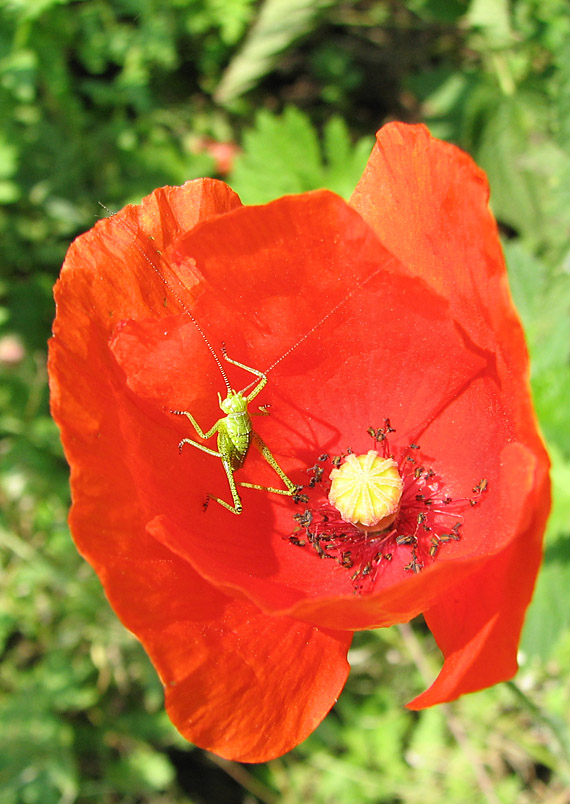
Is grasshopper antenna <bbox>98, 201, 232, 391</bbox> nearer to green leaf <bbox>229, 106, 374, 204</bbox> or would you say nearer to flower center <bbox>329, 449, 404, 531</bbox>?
flower center <bbox>329, 449, 404, 531</bbox>

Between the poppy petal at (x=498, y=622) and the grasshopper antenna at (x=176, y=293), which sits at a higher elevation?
the grasshopper antenna at (x=176, y=293)

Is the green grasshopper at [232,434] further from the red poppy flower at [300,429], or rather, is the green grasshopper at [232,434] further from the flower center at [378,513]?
the flower center at [378,513]

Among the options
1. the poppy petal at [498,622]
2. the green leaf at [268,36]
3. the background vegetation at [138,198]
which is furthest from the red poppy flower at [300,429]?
the green leaf at [268,36]

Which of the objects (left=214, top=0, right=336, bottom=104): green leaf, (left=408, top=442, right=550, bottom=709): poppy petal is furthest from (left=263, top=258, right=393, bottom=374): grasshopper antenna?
(left=214, top=0, right=336, bottom=104): green leaf

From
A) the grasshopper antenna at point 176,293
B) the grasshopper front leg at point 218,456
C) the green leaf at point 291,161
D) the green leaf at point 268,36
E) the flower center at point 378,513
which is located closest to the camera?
the grasshopper antenna at point 176,293

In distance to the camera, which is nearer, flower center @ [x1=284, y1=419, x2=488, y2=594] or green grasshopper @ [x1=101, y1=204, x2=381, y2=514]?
green grasshopper @ [x1=101, y1=204, x2=381, y2=514]
